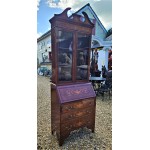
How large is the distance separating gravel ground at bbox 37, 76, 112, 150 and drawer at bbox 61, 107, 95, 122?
0.82 ft

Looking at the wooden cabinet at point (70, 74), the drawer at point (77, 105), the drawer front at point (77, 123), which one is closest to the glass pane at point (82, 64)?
the wooden cabinet at point (70, 74)

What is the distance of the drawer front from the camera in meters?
1.35

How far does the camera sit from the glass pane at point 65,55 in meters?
1.31

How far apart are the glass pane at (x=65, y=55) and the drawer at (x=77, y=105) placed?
0.24 meters

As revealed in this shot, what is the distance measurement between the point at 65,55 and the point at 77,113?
57 cm

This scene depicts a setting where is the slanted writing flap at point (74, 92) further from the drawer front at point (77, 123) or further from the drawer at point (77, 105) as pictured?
the drawer front at point (77, 123)

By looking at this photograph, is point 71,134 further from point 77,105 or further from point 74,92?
point 74,92

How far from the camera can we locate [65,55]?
137cm

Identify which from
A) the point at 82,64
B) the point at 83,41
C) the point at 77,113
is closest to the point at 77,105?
the point at 77,113

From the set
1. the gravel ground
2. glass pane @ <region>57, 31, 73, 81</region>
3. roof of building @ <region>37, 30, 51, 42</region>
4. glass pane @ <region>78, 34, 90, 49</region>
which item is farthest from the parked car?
glass pane @ <region>78, 34, 90, 49</region>

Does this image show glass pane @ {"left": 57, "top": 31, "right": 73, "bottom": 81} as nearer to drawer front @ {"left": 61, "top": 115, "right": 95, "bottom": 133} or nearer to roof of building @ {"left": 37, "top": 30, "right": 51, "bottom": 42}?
roof of building @ {"left": 37, "top": 30, "right": 51, "bottom": 42}
